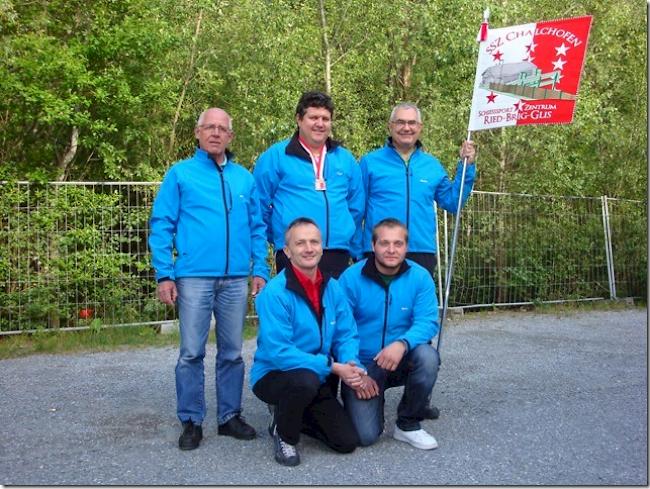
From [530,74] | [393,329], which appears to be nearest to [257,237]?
Answer: [393,329]

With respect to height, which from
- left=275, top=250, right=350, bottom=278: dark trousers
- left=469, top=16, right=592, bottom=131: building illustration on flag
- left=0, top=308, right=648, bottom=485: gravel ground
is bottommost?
left=0, top=308, right=648, bottom=485: gravel ground

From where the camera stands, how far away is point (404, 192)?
5102 mm

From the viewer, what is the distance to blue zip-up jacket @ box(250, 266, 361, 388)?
13.7 feet

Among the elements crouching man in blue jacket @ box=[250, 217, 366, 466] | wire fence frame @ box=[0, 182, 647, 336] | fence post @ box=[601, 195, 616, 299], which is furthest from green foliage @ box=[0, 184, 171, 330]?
fence post @ box=[601, 195, 616, 299]

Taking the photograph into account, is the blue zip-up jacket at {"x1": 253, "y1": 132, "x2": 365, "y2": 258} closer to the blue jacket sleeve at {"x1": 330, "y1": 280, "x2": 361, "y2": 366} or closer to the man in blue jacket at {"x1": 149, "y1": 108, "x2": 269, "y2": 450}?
the man in blue jacket at {"x1": 149, "y1": 108, "x2": 269, "y2": 450}

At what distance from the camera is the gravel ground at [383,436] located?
383 centimetres

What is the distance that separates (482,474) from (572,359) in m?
3.63

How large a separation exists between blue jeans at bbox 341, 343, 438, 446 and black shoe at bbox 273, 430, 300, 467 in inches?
17.7

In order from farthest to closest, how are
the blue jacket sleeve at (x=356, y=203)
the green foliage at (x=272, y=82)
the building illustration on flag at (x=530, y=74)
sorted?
the green foliage at (x=272, y=82) < the building illustration on flag at (x=530, y=74) < the blue jacket sleeve at (x=356, y=203)

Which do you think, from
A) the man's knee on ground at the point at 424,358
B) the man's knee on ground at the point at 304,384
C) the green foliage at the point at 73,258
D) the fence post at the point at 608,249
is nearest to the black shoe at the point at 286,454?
the man's knee on ground at the point at 304,384

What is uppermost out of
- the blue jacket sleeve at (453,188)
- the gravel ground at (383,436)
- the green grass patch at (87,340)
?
the blue jacket sleeve at (453,188)

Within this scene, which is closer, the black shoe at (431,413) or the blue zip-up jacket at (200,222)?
the blue zip-up jacket at (200,222)

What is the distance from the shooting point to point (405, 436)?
4.41 meters

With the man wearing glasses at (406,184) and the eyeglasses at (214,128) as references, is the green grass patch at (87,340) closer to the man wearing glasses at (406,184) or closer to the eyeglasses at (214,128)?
the man wearing glasses at (406,184)
